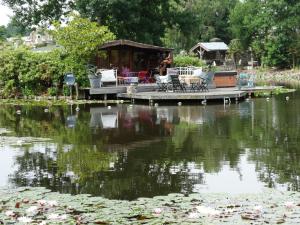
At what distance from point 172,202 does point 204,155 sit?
3819 mm

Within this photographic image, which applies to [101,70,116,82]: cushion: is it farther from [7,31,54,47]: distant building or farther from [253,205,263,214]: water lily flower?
[253,205,263,214]: water lily flower

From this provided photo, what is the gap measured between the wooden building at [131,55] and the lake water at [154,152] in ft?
34.2

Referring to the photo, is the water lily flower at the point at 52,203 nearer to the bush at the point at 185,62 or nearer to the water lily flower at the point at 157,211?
→ the water lily flower at the point at 157,211

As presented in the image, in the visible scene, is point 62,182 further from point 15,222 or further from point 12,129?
point 12,129

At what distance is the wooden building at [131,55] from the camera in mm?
29562

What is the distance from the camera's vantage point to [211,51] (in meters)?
56.6

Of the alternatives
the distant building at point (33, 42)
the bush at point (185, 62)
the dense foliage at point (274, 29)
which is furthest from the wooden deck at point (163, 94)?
the dense foliage at point (274, 29)

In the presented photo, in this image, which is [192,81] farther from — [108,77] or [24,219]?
[24,219]

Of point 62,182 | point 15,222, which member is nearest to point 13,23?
point 62,182

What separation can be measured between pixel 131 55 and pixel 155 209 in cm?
2472

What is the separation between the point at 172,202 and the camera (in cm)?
719

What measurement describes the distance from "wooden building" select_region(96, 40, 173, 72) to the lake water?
411 inches

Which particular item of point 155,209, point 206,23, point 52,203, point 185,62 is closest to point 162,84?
point 185,62

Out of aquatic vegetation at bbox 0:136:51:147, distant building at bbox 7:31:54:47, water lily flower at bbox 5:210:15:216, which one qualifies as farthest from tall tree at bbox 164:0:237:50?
water lily flower at bbox 5:210:15:216
